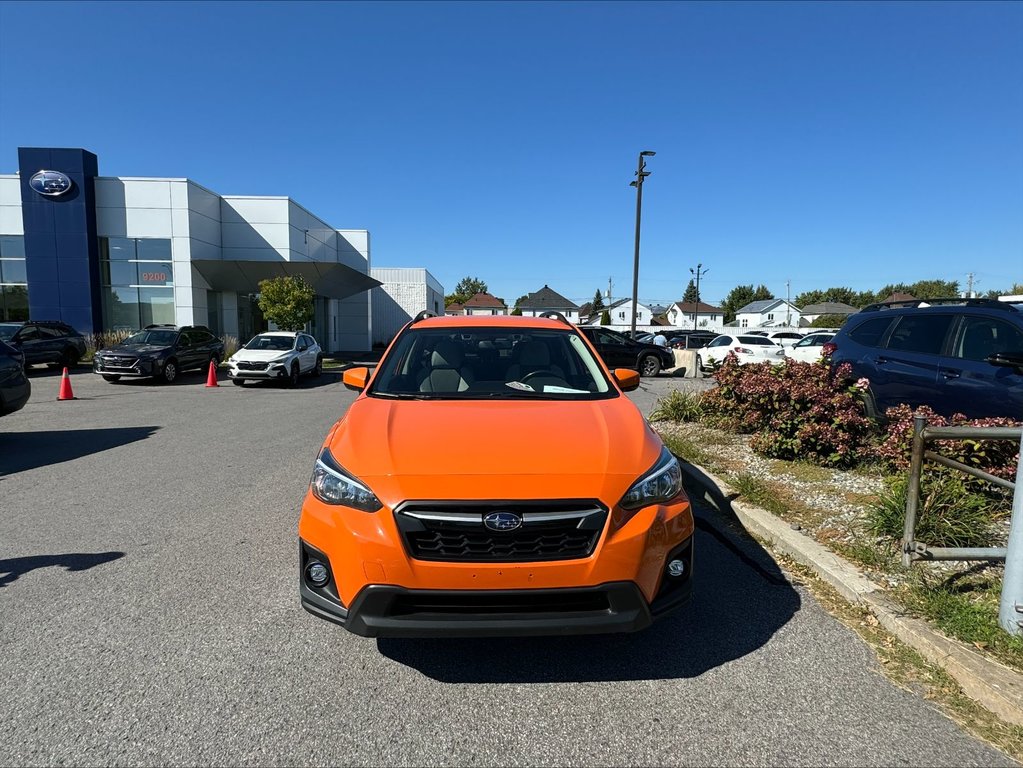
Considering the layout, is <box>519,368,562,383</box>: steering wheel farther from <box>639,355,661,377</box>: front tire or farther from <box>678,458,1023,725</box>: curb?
<box>639,355,661,377</box>: front tire

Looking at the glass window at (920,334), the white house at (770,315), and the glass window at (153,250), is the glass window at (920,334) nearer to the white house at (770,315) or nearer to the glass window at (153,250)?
the glass window at (153,250)

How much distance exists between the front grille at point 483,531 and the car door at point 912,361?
5.31 metres

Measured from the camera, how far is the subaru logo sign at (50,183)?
23203 mm

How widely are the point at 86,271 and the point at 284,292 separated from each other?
835 cm

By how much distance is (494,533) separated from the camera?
2502 mm

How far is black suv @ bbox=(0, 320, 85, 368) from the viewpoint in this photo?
1781 cm

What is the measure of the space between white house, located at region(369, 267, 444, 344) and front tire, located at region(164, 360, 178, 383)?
25875 mm

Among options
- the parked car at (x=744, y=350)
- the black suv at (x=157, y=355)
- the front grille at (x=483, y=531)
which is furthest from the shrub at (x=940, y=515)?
the parked car at (x=744, y=350)

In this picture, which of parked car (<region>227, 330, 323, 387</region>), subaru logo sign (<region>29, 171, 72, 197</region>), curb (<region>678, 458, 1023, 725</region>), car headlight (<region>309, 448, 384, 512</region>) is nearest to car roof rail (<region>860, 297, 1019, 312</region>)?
curb (<region>678, 458, 1023, 725</region>)

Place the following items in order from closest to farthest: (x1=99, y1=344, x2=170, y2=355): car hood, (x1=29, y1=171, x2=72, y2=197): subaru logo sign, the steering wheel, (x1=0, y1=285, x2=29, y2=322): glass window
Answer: the steering wheel < (x1=99, y1=344, x2=170, y2=355): car hood < (x1=29, y1=171, x2=72, y2=197): subaru logo sign < (x1=0, y1=285, x2=29, y2=322): glass window

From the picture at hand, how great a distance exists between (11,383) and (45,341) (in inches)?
537

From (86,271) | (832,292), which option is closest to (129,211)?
(86,271)

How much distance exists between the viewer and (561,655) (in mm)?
2945

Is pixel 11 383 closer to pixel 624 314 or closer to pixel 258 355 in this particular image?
pixel 258 355
